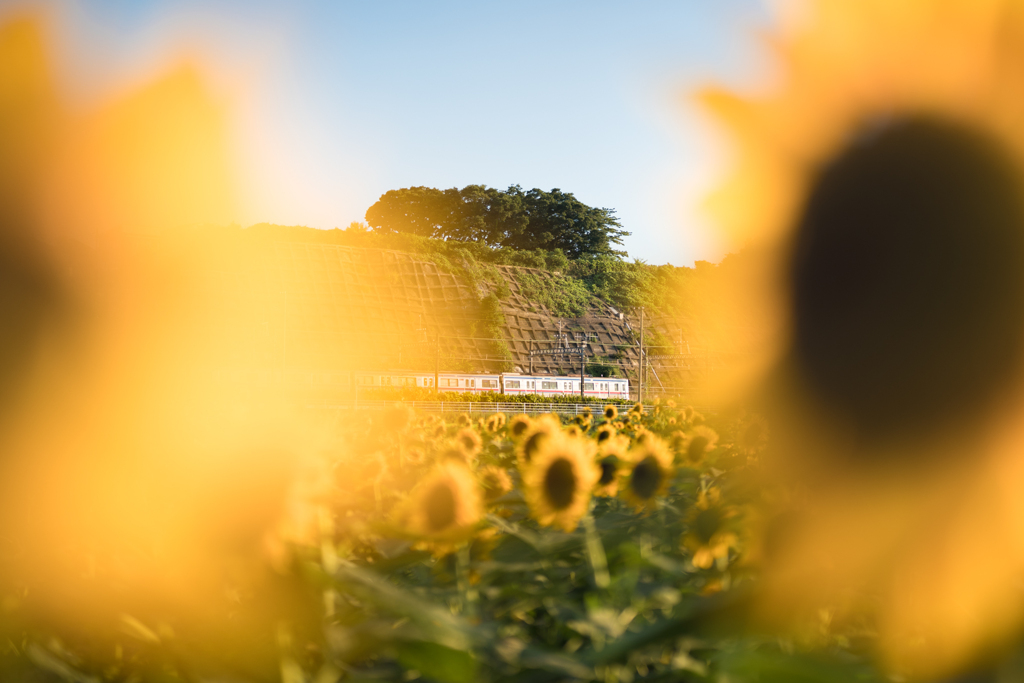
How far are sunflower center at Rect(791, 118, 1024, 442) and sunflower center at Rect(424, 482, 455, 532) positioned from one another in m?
0.36

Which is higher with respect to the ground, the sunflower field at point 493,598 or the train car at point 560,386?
the sunflower field at point 493,598

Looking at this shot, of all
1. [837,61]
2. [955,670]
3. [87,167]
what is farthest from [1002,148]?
[87,167]

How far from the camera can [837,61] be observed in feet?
2.19

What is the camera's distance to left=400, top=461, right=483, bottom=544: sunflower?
67cm

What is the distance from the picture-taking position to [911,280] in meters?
0.65

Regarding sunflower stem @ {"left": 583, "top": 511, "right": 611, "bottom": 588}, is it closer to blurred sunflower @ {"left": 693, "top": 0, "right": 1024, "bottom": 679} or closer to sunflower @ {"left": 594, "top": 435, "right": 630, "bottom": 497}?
blurred sunflower @ {"left": 693, "top": 0, "right": 1024, "bottom": 679}

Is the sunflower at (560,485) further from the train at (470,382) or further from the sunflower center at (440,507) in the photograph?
the train at (470,382)

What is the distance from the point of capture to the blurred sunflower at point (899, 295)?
458mm

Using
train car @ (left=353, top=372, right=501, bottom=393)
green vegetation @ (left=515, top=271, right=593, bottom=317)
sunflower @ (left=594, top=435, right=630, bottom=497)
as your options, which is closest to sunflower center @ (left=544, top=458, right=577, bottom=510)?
sunflower @ (left=594, top=435, right=630, bottom=497)

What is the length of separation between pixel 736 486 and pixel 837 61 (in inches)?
19.8

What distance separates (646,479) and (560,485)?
0.18m

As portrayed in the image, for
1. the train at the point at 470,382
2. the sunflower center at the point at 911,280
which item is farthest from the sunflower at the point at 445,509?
the train at the point at 470,382

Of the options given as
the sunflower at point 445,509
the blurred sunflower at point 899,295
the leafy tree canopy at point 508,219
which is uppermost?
the leafy tree canopy at point 508,219

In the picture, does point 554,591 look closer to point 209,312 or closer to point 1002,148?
point 1002,148
